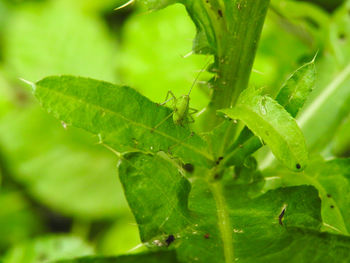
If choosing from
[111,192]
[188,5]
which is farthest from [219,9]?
[111,192]

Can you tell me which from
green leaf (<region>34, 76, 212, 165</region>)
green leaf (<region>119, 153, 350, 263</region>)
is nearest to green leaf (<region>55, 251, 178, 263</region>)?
green leaf (<region>119, 153, 350, 263</region>)

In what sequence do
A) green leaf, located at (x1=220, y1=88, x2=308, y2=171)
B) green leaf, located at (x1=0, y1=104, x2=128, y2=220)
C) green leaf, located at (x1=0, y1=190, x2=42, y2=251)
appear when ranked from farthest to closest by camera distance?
green leaf, located at (x1=0, y1=104, x2=128, y2=220)
green leaf, located at (x1=0, y1=190, x2=42, y2=251)
green leaf, located at (x1=220, y1=88, x2=308, y2=171)

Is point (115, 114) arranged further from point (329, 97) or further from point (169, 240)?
point (329, 97)

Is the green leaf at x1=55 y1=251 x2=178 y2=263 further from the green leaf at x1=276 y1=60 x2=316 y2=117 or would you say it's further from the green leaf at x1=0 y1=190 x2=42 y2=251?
the green leaf at x1=0 y1=190 x2=42 y2=251

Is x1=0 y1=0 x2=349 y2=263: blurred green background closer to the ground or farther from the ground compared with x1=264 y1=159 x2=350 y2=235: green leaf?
farther from the ground

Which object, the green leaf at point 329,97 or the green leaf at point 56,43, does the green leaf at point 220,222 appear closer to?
the green leaf at point 329,97

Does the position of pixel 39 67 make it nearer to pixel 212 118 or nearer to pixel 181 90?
pixel 181 90

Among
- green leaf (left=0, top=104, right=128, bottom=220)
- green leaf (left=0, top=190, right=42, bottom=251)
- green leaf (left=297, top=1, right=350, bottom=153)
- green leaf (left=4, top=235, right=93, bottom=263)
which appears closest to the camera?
green leaf (left=297, top=1, right=350, bottom=153)

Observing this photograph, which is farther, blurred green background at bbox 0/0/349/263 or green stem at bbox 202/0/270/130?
blurred green background at bbox 0/0/349/263
